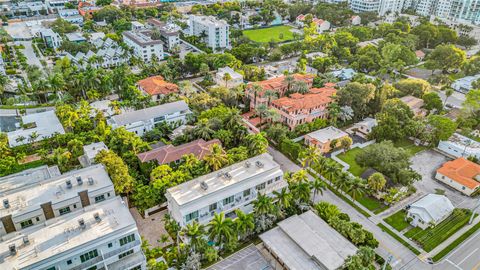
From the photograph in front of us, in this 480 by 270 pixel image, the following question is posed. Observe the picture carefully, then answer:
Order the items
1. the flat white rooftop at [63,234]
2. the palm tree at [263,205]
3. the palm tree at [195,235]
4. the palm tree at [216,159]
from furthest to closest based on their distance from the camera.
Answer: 1. the palm tree at [216,159]
2. the palm tree at [263,205]
3. the palm tree at [195,235]
4. the flat white rooftop at [63,234]

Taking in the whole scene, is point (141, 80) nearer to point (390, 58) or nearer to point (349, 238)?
point (349, 238)

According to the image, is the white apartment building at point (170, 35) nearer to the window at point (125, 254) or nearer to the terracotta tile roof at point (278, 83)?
the terracotta tile roof at point (278, 83)

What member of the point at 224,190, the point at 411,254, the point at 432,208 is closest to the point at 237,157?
the point at 224,190

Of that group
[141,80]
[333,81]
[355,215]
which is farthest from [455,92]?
[141,80]

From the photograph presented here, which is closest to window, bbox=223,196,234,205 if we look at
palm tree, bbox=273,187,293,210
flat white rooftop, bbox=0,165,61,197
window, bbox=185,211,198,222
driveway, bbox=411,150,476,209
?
window, bbox=185,211,198,222

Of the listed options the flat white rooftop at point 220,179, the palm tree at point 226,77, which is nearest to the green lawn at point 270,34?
the palm tree at point 226,77

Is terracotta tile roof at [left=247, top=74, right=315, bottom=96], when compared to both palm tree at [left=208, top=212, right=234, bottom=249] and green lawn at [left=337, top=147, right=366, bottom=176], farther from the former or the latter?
palm tree at [left=208, top=212, right=234, bottom=249]

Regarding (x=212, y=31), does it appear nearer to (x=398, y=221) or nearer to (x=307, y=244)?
(x=398, y=221)
